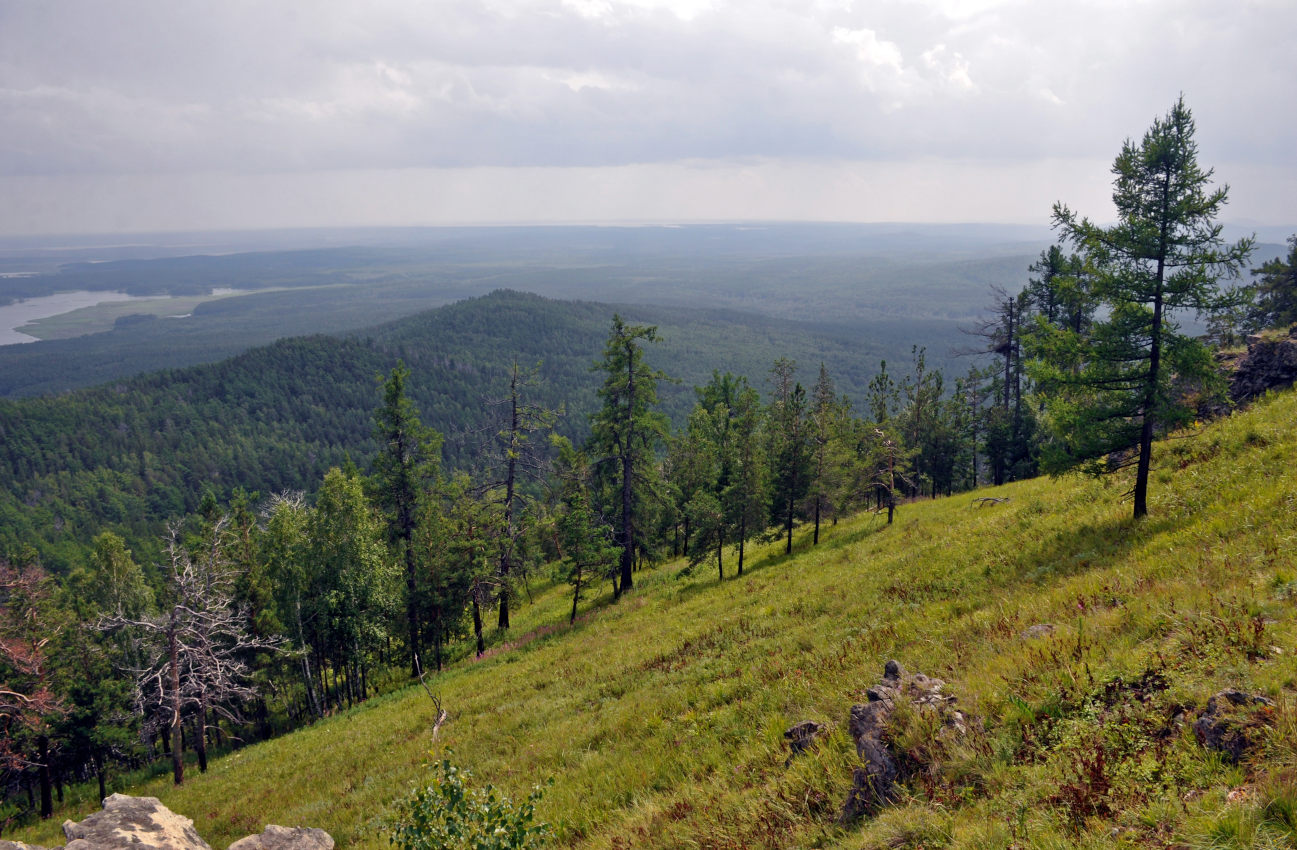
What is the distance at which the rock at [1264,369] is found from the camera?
19922 millimetres

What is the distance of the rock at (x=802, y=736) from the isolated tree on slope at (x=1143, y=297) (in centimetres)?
1031

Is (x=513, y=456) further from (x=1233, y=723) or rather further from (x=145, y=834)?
(x=1233, y=723)

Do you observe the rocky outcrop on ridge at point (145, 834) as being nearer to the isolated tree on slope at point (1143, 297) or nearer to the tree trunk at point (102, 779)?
the isolated tree on slope at point (1143, 297)

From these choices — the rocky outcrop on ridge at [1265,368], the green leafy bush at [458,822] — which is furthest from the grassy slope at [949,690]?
the rocky outcrop on ridge at [1265,368]

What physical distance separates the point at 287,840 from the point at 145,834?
2.76 meters

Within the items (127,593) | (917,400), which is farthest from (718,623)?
(127,593)

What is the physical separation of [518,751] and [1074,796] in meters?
11.8

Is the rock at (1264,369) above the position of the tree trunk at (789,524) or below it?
above

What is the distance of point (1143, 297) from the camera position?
44.2 feet

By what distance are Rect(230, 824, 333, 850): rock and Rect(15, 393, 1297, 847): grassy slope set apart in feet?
1.98

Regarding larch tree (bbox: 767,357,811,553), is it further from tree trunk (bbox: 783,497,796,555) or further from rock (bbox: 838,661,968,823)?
rock (bbox: 838,661,968,823)

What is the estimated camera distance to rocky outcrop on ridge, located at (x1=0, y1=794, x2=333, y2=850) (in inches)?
427

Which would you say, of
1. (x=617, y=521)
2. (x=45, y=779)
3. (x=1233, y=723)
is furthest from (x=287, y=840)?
(x=45, y=779)

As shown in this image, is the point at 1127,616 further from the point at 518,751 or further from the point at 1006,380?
the point at 1006,380
